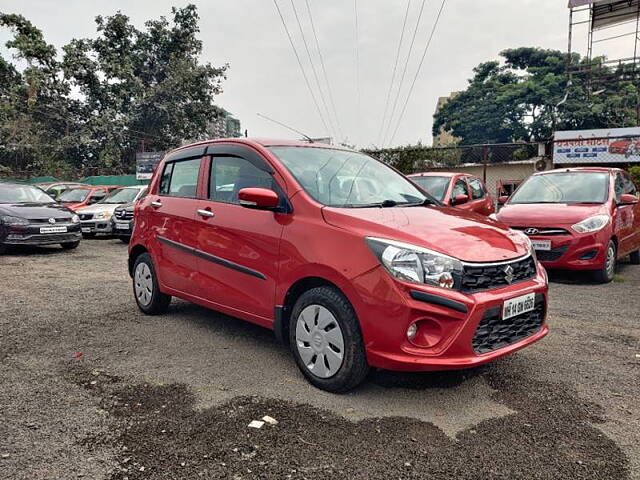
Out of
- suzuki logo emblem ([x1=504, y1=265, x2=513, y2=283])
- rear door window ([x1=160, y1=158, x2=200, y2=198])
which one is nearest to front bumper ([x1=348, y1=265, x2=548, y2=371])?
suzuki logo emblem ([x1=504, y1=265, x2=513, y2=283])

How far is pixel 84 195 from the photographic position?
1506cm

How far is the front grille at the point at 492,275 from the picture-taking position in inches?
115

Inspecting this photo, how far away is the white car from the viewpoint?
12.9m

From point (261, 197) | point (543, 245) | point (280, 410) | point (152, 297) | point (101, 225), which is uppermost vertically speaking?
point (261, 197)

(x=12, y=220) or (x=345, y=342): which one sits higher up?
(x=12, y=220)

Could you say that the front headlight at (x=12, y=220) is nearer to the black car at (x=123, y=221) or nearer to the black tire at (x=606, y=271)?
Answer: the black car at (x=123, y=221)

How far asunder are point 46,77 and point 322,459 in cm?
3149

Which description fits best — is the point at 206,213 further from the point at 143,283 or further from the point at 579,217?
the point at 579,217

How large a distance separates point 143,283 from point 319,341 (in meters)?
2.67

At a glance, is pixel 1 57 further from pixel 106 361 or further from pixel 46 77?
pixel 106 361

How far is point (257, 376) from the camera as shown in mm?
3480

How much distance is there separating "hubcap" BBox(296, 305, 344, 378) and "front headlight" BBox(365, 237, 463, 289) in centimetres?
52

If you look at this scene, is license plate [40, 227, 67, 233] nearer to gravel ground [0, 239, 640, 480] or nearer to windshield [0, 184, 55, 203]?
windshield [0, 184, 55, 203]

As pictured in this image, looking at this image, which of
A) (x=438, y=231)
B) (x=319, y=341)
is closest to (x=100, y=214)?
(x=319, y=341)
